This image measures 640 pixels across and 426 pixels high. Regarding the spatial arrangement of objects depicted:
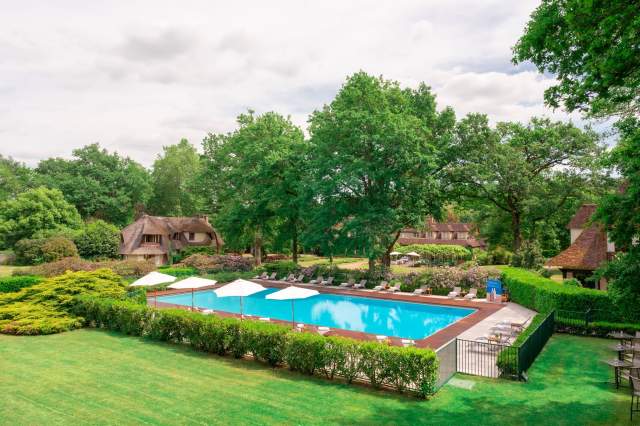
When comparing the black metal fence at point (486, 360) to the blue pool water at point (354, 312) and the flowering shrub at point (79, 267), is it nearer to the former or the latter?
the blue pool water at point (354, 312)

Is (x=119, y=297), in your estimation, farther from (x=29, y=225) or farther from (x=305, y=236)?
(x=29, y=225)

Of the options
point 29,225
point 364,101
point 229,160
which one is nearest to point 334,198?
point 364,101

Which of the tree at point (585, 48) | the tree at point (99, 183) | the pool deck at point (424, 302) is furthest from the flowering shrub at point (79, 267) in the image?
the tree at point (99, 183)

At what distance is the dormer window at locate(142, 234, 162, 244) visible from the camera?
160 feet

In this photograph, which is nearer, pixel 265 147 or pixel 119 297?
pixel 119 297

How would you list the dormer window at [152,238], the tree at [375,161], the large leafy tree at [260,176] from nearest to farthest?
the tree at [375,161]
the large leafy tree at [260,176]
the dormer window at [152,238]

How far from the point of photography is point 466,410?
9992 mm

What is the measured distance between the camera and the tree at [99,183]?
59.9 metres

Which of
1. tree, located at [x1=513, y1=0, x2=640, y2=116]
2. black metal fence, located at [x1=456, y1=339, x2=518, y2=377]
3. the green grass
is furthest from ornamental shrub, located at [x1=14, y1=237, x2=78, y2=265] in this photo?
tree, located at [x1=513, y1=0, x2=640, y2=116]

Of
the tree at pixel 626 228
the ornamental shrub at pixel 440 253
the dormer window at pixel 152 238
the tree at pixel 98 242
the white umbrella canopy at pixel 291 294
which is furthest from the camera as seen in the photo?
the ornamental shrub at pixel 440 253

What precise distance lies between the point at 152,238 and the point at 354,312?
107 feet

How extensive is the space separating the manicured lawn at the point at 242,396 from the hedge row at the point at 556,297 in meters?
4.89

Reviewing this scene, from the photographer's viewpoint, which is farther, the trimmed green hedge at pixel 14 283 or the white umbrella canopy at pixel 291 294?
the trimmed green hedge at pixel 14 283

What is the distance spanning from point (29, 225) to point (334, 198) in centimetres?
3682
